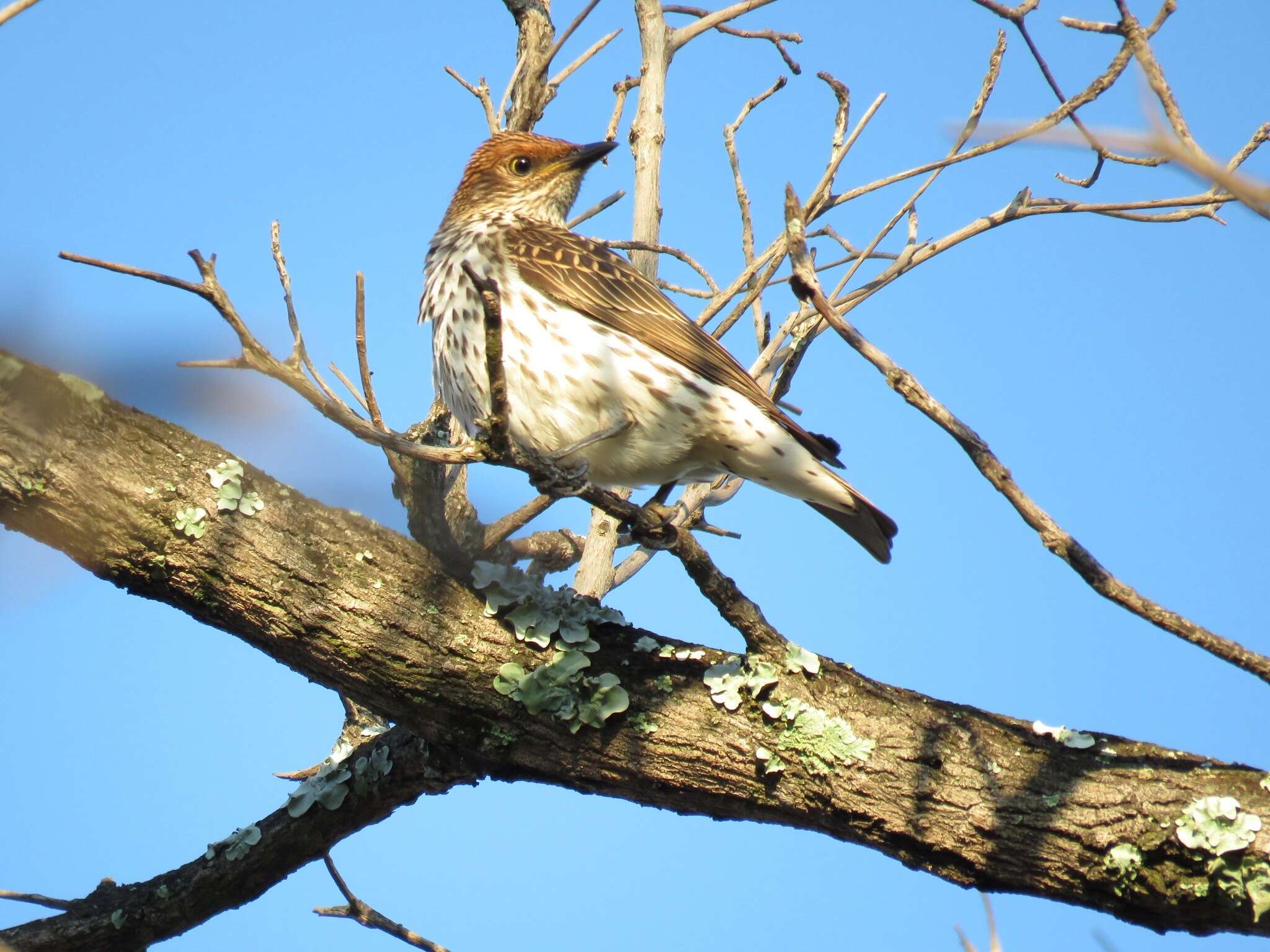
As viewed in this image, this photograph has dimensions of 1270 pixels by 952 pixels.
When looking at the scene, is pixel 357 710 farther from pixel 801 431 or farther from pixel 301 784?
pixel 801 431

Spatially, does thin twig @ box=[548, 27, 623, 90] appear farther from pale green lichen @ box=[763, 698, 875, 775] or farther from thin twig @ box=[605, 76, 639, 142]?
pale green lichen @ box=[763, 698, 875, 775]

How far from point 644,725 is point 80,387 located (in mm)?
1781

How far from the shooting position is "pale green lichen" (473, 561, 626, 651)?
3.40 meters

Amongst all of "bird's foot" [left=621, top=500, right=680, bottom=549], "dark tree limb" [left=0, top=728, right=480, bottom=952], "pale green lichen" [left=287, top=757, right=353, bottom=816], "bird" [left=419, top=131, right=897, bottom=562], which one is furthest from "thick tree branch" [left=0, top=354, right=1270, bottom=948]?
"bird" [left=419, top=131, right=897, bottom=562]

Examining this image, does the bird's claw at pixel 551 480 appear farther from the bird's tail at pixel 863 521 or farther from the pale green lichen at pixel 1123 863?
the pale green lichen at pixel 1123 863

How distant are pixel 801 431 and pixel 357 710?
1897 mm

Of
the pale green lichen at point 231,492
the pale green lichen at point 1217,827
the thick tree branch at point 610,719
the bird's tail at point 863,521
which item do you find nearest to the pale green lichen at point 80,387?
the thick tree branch at point 610,719

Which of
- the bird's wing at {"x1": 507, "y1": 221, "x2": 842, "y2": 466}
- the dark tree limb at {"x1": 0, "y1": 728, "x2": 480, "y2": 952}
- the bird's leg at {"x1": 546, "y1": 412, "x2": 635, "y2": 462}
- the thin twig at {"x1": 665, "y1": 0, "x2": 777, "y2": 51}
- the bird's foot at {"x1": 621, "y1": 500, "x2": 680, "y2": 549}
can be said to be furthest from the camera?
the thin twig at {"x1": 665, "y1": 0, "x2": 777, "y2": 51}

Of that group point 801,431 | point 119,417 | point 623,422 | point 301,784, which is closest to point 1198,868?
point 801,431

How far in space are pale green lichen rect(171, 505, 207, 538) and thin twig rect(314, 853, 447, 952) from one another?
49.4 inches

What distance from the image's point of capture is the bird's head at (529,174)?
577cm

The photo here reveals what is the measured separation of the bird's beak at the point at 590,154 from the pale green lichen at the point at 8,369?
3.20 metres

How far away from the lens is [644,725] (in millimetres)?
3318

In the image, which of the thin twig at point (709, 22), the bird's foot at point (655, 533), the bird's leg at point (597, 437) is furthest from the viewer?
the thin twig at point (709, 22)
